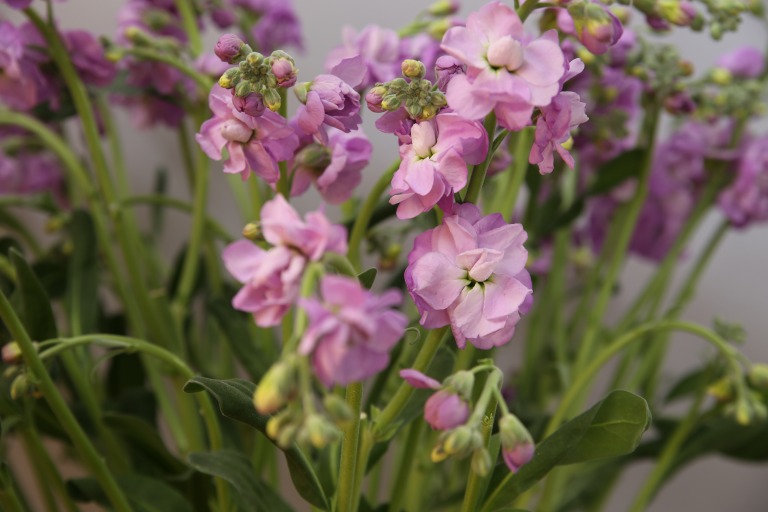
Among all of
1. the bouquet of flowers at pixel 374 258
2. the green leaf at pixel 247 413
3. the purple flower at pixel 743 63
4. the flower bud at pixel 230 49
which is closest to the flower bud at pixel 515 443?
the bouquet of flowers at pixel 374 258

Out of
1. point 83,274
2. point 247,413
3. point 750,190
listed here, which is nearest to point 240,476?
point 247,413

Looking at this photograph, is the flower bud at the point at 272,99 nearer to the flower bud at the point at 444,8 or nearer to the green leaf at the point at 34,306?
the green leaf at the point at 34,306

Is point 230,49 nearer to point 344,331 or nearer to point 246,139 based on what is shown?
point 246,139

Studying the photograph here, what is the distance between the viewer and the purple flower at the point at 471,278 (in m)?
0.35

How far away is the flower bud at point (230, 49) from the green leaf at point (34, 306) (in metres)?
0.18

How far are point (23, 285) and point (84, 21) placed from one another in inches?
17.5

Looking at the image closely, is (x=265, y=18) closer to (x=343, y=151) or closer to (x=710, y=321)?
(x=343, y=151)

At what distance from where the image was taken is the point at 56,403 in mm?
446

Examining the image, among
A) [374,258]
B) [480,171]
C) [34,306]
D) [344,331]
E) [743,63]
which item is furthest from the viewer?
[374,258]

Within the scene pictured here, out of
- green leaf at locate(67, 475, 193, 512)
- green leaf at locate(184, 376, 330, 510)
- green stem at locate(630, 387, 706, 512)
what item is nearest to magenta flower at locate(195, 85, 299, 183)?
green leaf at locate(184, 376, 330, 510)

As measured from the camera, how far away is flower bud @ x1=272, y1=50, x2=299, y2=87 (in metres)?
0.37

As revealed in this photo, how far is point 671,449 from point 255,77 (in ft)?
1.54

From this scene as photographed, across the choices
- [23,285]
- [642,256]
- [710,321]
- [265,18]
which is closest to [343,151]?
[23,285]

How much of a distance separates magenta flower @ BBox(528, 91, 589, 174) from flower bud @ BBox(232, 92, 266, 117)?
5.1 inches
